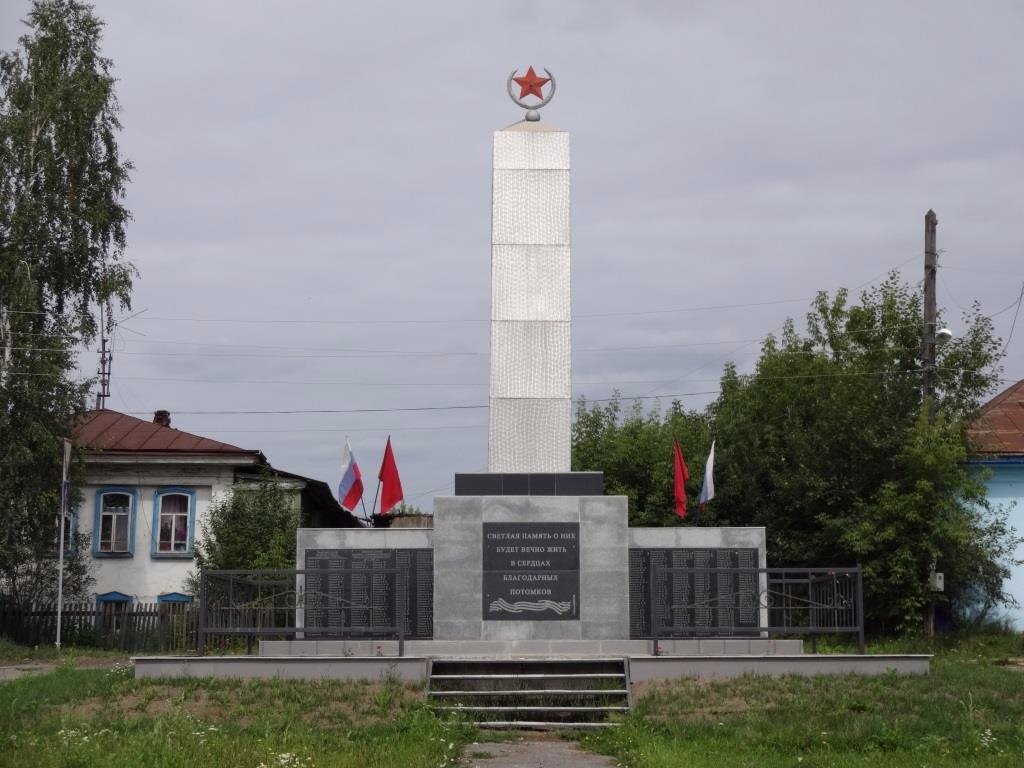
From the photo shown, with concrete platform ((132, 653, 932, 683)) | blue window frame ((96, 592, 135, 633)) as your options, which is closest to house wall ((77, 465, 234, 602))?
blue window frame ((96, 592, 135, 633))

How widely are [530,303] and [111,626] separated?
13821 mm

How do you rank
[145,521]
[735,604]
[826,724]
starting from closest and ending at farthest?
[826,724] < [735,604] < [145,521]

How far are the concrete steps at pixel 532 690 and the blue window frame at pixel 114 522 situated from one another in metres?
17.8

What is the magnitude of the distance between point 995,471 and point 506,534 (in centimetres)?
1493

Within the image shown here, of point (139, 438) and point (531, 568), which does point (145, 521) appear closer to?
point (139, 438)

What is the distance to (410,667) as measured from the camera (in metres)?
14.6

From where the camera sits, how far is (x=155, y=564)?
30.3 m

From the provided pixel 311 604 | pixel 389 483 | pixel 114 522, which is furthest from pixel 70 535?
pixel 311 604

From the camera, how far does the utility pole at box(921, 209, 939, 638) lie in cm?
2500

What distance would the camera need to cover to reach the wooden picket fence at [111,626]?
25.9 metres

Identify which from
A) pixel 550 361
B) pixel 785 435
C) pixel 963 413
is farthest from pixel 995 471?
pixel 550 361

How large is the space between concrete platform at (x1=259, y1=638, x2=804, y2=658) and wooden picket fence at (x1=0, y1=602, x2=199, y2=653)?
395 inches

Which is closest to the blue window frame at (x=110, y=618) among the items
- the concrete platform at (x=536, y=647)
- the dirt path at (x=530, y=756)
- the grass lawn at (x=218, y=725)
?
the grass lawn at (x=218, y=725)

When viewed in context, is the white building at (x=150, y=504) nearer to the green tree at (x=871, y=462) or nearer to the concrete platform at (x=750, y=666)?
the green tree at (x=871, y=462)
